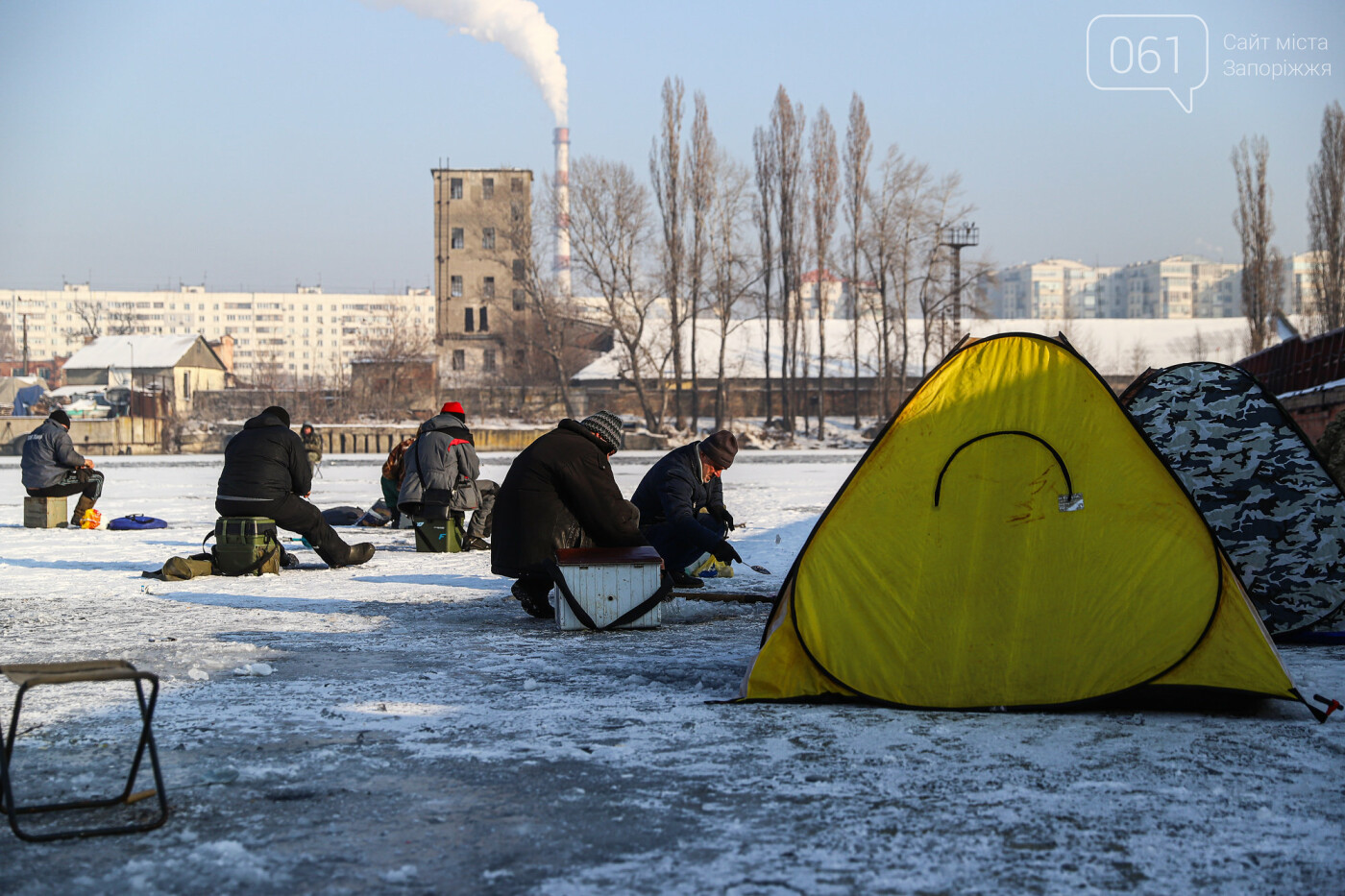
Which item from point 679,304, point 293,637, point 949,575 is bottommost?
point 293,637

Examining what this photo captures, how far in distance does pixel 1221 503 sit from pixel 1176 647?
2442 millimetres

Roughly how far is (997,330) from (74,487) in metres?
52.5

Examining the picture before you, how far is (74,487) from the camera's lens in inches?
557

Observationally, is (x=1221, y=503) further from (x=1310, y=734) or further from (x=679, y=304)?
(x=679, y=304)

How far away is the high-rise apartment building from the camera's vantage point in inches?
2864

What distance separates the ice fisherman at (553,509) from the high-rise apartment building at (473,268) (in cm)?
6545

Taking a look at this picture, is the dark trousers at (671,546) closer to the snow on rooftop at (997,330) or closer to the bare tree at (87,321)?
Answer: the snow on rooftop at (997,330)

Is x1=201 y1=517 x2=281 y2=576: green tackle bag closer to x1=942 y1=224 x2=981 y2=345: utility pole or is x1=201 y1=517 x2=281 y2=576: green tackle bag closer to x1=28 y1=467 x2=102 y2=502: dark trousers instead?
x1=28 y1=467 x2=102 y2=502: dark trousers

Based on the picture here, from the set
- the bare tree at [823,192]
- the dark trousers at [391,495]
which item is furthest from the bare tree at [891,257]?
the dark trousers at [391,495]

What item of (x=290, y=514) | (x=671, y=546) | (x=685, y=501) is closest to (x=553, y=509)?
(x=685, y=501)

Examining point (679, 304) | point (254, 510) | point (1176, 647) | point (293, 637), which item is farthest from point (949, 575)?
point (679, 304)

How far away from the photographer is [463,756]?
4.36m

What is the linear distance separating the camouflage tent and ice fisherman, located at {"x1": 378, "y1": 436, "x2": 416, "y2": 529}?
8013mm

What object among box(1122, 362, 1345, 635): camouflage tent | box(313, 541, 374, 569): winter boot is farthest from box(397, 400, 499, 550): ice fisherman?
box(1122, 362, 1345, 635): camouflage tent
